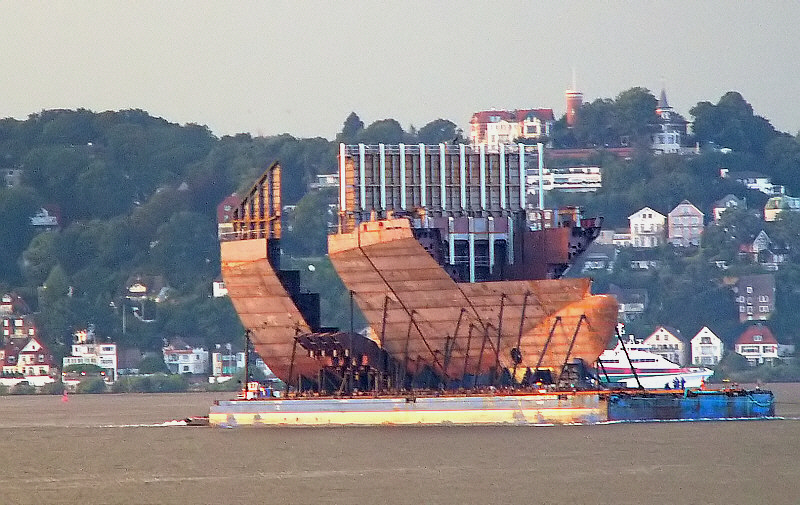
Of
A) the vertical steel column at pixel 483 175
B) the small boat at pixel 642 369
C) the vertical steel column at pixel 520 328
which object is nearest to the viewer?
the vertical steel column at pixel 520 328

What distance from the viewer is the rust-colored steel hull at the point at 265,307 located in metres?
135

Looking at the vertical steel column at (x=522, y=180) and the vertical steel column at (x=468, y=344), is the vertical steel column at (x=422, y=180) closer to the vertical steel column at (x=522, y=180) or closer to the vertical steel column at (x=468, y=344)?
the vertical steel column at (x=522, y=180)

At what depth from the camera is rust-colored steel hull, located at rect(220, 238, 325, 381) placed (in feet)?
442

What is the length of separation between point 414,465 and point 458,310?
2224 cm

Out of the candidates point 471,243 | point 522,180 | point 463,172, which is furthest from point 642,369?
point 471,243

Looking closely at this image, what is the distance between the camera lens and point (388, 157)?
13625cm

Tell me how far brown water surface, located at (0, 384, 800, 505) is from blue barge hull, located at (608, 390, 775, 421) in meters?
0.69

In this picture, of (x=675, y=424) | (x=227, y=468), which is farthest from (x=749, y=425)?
(x=227, y=468)

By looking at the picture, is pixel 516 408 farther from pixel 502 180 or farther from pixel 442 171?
pixel 502 180

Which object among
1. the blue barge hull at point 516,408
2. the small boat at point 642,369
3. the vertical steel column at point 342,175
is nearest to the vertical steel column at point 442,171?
the vertical steel column at point 342,175

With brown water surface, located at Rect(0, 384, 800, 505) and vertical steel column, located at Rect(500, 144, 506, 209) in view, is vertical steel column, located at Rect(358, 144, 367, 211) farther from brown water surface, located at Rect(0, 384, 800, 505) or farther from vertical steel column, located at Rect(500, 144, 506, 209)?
brown water surface, located at Rect(0, 384, 800, 505)

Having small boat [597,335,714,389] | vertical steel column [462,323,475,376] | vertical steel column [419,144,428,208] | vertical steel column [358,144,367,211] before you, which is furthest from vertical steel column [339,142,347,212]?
small boat [597,335,714,389]

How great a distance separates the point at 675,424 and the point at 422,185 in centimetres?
1929

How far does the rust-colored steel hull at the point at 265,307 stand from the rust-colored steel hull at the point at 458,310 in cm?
405
